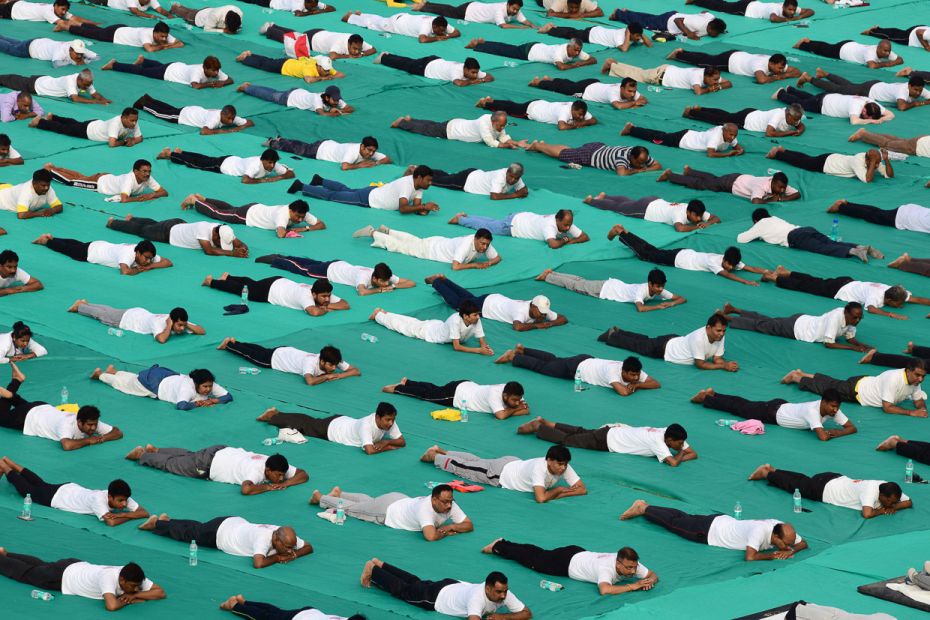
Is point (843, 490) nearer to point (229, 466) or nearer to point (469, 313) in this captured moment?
point (469, 313)

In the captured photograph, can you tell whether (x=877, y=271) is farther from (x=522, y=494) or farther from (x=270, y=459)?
(x=270, y=459)

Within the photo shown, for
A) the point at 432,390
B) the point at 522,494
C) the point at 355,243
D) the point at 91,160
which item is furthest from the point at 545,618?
the point at 91,160

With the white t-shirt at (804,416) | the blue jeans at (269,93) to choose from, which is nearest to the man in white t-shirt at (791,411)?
the white t-shirt at (804,416)

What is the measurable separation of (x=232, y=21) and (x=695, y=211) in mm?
13117

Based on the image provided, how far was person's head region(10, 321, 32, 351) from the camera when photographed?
2299 cm

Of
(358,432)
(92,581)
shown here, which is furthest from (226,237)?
(92,581)

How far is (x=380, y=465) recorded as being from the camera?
→ 20.8 m

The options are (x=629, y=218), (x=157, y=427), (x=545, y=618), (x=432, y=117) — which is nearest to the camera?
(x=545, y=618)

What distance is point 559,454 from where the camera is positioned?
1980 cm

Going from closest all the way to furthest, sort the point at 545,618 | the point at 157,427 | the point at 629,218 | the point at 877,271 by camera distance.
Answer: the point at 545,618, the point at 157,427, the point at 877,271, the point at 629,218

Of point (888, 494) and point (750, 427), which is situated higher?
point (888, 494)

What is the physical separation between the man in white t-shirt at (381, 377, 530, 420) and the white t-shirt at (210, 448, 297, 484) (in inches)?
115

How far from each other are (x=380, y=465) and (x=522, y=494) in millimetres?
1752

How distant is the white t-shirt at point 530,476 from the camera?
20000 mm
